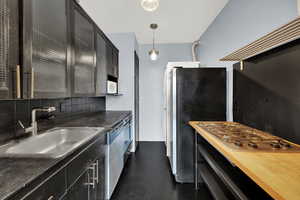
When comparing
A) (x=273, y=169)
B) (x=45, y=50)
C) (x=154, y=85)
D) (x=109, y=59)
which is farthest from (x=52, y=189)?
(x=154, y=85)

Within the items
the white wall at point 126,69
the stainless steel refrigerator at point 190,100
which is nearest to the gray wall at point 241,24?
the stainless steel refrigerator at point 190,100

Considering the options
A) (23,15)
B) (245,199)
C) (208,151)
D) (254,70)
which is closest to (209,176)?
(208,151)

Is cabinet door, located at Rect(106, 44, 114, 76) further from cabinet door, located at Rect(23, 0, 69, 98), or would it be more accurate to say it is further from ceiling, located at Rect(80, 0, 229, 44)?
cabinet door, located at Rect(23, 0, 69, 98)

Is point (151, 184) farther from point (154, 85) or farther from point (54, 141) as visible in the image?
point (154, 85)

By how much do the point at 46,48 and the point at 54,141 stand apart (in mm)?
922

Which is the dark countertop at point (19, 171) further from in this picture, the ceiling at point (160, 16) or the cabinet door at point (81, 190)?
the ceiling at point (160, 16)

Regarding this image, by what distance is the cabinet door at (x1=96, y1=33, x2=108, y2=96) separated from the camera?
7.63 ft

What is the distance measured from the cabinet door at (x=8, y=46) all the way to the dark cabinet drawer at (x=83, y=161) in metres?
0.58

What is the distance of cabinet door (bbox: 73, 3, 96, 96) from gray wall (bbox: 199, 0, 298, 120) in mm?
1986

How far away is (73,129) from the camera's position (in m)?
1.65

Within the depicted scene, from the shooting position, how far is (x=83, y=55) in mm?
1853

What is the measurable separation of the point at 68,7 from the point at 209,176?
2304 millimetres

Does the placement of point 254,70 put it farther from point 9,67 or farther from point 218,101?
point 9,67

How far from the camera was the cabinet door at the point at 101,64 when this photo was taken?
7.63 ft
